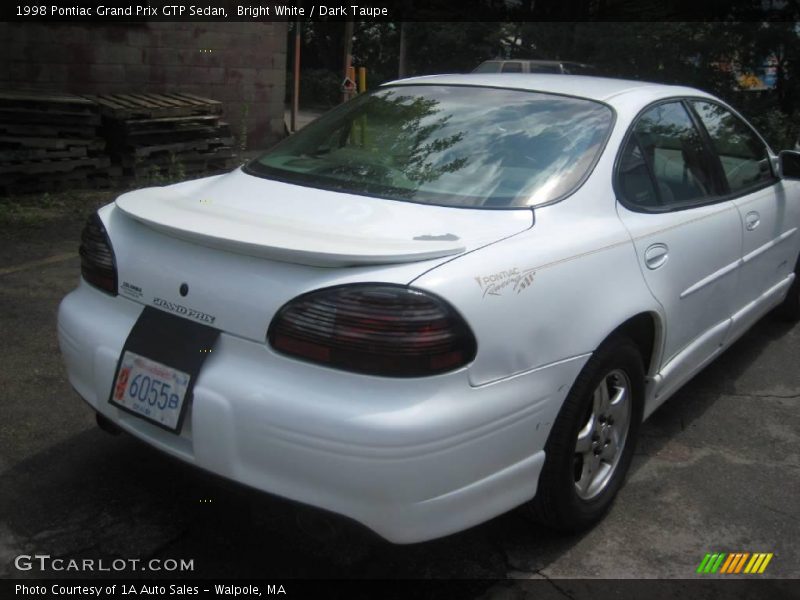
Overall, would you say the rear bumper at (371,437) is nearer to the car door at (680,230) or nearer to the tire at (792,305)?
the car door at (680,230)

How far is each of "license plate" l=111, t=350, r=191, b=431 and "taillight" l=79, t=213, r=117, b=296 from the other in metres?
0.30

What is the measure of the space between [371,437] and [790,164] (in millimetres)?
3264

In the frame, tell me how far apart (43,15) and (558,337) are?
27.9 feet

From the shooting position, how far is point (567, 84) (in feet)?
11.3

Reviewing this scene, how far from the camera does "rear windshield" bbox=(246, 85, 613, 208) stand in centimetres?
279

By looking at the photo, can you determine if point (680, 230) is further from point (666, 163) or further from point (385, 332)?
point (385, 332)

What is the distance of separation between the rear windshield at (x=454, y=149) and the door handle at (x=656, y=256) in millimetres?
367

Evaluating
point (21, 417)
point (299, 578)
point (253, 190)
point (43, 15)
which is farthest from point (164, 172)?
point (299, 578)

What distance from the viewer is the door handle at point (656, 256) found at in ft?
9.41

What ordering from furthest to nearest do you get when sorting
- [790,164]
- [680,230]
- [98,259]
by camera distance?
[790,164] < [680,230] < [98,259]

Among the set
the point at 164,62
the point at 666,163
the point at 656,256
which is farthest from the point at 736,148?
the point at 164,62

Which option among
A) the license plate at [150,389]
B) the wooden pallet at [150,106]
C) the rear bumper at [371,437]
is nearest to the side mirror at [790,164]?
the rear bumper at [371,437]

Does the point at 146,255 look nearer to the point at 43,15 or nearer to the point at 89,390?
the point at 89,390

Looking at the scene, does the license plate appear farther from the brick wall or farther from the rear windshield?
the brick wall
